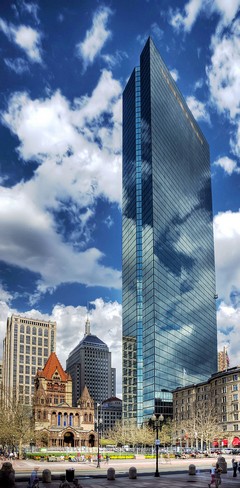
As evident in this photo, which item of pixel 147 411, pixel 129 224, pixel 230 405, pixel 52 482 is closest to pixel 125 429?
pixel 147 411

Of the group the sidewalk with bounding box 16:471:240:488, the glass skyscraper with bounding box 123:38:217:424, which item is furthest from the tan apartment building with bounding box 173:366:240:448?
the sidewalk with bounding box 16:471:240:488

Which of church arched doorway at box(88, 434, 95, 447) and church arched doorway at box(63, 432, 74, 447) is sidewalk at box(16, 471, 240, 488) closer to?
church arched doorway at box(63, 432, 74, 447)

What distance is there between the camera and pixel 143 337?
16412 centimetres

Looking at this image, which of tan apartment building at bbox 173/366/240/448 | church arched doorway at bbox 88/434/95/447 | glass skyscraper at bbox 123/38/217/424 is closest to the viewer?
tan apartment building at bbox 173/366/240/448

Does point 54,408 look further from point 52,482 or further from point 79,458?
point 52,482

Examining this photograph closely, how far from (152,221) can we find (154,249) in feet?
30.1

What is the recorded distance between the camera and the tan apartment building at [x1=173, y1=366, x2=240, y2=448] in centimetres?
12146

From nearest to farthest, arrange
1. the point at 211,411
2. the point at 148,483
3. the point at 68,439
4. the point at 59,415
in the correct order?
the point at 148,483
the point at 211,411
the point at 68,439
the point at 59,415

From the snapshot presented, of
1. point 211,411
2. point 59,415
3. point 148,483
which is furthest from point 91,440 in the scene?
point 148,483

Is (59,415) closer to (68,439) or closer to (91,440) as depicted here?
(68,439)

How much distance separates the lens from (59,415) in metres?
184

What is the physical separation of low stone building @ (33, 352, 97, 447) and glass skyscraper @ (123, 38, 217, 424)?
59.9ft

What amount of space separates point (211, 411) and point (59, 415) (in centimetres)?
6745

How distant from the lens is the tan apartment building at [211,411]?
398 feet
